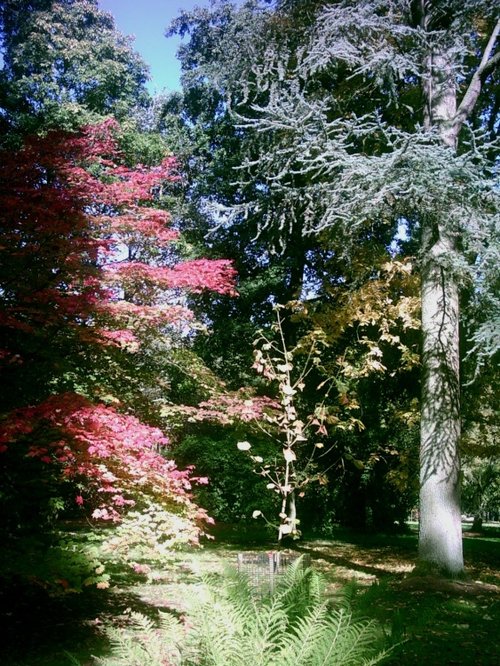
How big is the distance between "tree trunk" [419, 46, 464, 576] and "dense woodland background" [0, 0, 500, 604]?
0.02 meters

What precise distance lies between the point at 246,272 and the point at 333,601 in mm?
7611

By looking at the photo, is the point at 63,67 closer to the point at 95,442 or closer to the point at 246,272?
the point at 246,272

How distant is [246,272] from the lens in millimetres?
11695

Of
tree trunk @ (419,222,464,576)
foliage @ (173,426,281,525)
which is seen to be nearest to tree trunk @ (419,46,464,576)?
tree trunk @ (419,222,464,576)

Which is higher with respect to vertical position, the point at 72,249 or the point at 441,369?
the point at 72,249

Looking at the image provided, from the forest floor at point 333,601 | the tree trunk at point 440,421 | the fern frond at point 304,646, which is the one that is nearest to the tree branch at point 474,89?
the tree trunk at point 440,421

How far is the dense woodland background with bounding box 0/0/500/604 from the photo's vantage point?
16.8 ft

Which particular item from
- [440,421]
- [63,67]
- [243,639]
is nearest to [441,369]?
[440,421]

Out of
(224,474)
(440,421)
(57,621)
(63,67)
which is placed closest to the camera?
(57,621)

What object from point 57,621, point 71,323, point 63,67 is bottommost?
point 57,621

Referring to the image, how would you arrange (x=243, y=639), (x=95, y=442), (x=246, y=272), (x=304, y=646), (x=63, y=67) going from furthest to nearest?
(x=63, y=67) → (x=246, y=272) → (x=95, y=442) → (x=243, y=639) → (x=304, y=646)

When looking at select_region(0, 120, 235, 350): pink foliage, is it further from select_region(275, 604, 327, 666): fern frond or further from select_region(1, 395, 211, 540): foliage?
select_region(275, 604, 327, 666): fern frond

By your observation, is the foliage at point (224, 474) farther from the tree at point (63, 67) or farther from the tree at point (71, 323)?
the tree at point (63, 67)

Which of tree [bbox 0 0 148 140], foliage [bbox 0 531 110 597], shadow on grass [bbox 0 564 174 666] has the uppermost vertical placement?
tree [bbox 0 0 148 140]
